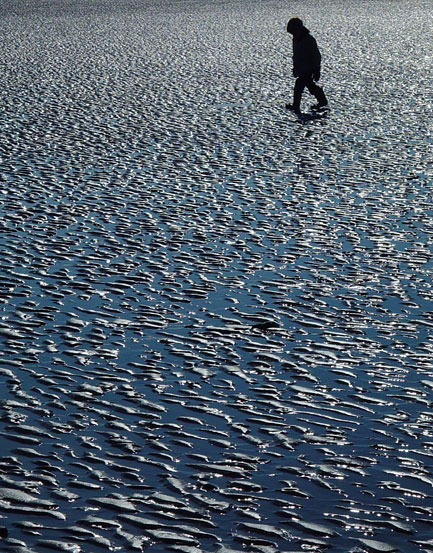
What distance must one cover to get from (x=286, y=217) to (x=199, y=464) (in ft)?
19.3

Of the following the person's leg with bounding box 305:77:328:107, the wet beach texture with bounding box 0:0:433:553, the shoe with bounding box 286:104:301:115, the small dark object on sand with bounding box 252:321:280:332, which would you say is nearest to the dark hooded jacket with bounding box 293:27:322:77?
the person's leg with bounding box 305:77:328:107

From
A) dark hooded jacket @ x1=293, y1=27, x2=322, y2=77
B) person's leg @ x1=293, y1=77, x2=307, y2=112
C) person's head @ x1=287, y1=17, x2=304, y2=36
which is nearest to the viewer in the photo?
person's leg @ x1=293, y1=77, x2=307, y2=112

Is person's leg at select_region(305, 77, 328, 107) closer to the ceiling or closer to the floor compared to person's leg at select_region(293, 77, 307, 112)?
closer to the ceiling

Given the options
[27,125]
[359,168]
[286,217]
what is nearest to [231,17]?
[27,125]

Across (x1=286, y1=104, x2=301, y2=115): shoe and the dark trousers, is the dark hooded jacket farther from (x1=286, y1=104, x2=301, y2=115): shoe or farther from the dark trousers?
(x1=286, y1=104, x2=301, y2=115): shoe

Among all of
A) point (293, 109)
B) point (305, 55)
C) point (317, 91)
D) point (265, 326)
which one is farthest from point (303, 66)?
point (265, 326)

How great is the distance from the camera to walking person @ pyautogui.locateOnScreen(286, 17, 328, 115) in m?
19.2

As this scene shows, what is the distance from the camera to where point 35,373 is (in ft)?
25.1

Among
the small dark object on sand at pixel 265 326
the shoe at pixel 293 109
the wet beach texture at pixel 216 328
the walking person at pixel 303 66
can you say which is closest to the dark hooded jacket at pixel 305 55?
the walking person at pixel 303 66

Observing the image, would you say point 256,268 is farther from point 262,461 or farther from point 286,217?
point 262,461

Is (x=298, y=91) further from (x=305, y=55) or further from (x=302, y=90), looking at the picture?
(x=305, y=55)

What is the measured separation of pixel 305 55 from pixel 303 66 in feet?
1.17

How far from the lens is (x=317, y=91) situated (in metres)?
19.5

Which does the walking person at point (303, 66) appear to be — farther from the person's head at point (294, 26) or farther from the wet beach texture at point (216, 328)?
the wet beach texture at point (216, 328)
